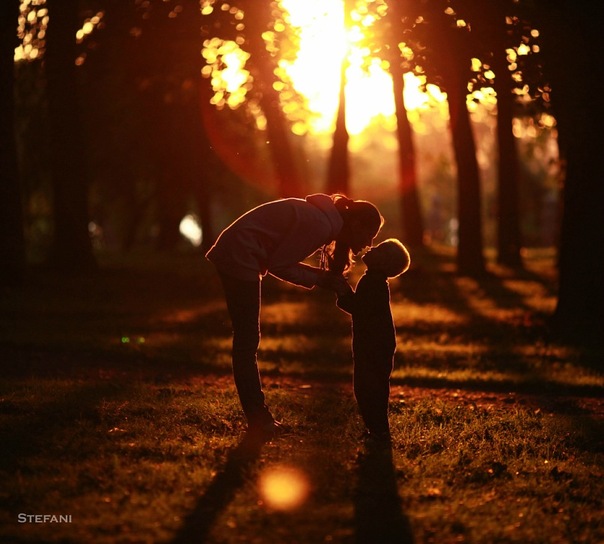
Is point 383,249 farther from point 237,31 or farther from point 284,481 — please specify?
point 237,31

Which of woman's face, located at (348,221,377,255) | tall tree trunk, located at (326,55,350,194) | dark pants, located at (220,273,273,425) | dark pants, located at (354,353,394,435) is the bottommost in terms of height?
dark pants, located at (354,353,394,435)

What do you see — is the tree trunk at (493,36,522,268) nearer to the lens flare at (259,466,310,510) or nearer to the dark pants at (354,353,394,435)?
the dark pants at (354,353,394,435)

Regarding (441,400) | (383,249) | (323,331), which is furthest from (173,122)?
(383,249)

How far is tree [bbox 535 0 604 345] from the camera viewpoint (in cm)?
1466

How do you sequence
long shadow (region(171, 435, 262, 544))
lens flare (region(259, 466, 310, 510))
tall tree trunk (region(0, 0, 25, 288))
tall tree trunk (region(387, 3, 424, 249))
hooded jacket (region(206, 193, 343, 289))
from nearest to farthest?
long shadow (region(171, 435, 262, 544)) < lens flare (region(259, 466, 310, 510)) < hooded jacket (region(206, 193, 343, 289)) < tall tree trunk (region(0, 0, 25, 288)) < tall tree trunk (region(387, 3, 424, 249))

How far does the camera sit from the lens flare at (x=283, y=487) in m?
6.44

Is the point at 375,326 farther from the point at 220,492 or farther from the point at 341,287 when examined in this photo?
the point at 220,492

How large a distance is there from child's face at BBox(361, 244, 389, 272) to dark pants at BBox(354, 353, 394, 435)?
68 cm

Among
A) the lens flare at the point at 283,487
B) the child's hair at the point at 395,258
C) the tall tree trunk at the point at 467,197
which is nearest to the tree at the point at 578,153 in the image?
the child's hair at the point at 395,258

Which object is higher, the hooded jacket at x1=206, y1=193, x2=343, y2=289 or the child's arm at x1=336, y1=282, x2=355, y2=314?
the hooded jacket at x1=206, y1=193, x2=343, y2=289

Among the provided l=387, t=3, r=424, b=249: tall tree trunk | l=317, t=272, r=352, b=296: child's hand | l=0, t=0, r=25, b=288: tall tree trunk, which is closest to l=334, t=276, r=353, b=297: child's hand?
l=317, t=272, r=352, b=296: child's hand

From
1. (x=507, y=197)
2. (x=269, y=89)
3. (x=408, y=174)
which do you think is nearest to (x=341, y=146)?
(x=269, y=89)

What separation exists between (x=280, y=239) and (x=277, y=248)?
7 cm

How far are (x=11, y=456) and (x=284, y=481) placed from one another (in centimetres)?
196
